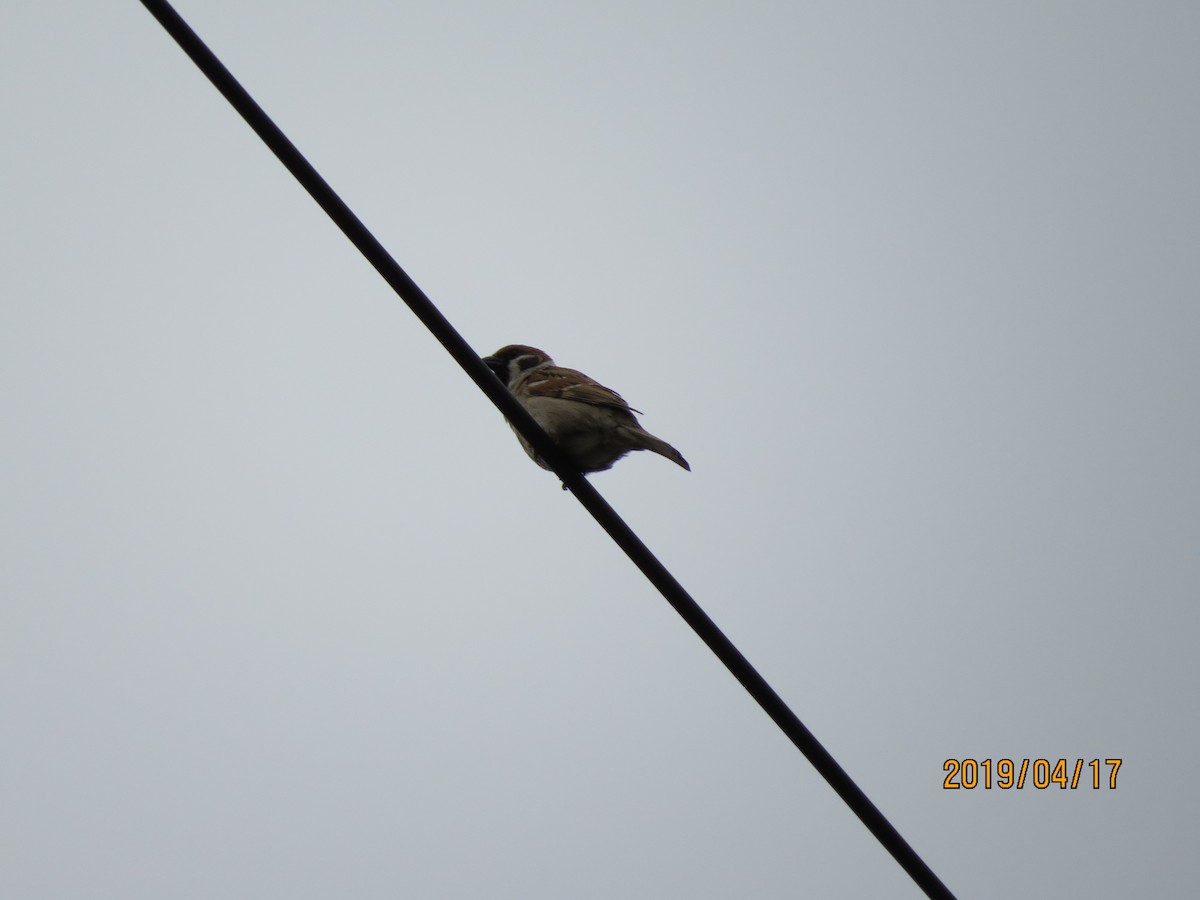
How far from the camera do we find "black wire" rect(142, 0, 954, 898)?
1.88 meters

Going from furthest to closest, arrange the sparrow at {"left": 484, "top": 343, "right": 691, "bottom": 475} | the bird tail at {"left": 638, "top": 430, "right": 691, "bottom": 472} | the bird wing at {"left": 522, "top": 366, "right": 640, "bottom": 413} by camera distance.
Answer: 1. the bird wing at {"left": 522, "top": 366, "right": 640, "bottom": 413}
2. the sparrow at {"left": 484, "top": 343, "right": 691, "bottom": 475}
3. the bird tail at {"left": 638, "top": 430, "right": 691, "bottom": 472}

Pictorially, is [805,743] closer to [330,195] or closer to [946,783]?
[330,195]

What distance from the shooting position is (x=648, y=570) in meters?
2.21

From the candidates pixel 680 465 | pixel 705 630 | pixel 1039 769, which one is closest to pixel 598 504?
pixel 705 630

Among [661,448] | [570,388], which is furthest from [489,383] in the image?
[570,388]

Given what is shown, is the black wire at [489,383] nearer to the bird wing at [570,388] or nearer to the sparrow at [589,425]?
the sparrow at [589,425]

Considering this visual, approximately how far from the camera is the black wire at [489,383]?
1.88 meters

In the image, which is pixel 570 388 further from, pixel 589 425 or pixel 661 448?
pixel 661 448

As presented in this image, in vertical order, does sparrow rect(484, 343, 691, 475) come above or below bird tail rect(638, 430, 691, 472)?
above

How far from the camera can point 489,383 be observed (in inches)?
90.7

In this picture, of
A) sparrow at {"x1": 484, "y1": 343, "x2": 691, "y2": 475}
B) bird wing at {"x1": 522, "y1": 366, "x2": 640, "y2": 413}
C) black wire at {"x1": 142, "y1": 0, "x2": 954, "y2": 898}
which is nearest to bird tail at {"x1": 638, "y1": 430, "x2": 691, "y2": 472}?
sparrow at {"x1": 484, "y1": 343, "x2": 691, "y2": 475}

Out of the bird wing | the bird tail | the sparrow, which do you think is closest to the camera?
the bird tail

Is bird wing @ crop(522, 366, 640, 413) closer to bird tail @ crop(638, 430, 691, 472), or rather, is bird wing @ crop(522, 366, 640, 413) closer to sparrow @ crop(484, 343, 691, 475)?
sparrow @ crop(484, 343, 691, 475)

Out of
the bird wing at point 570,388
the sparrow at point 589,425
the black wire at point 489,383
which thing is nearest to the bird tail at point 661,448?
the sparrow at point 589,425
